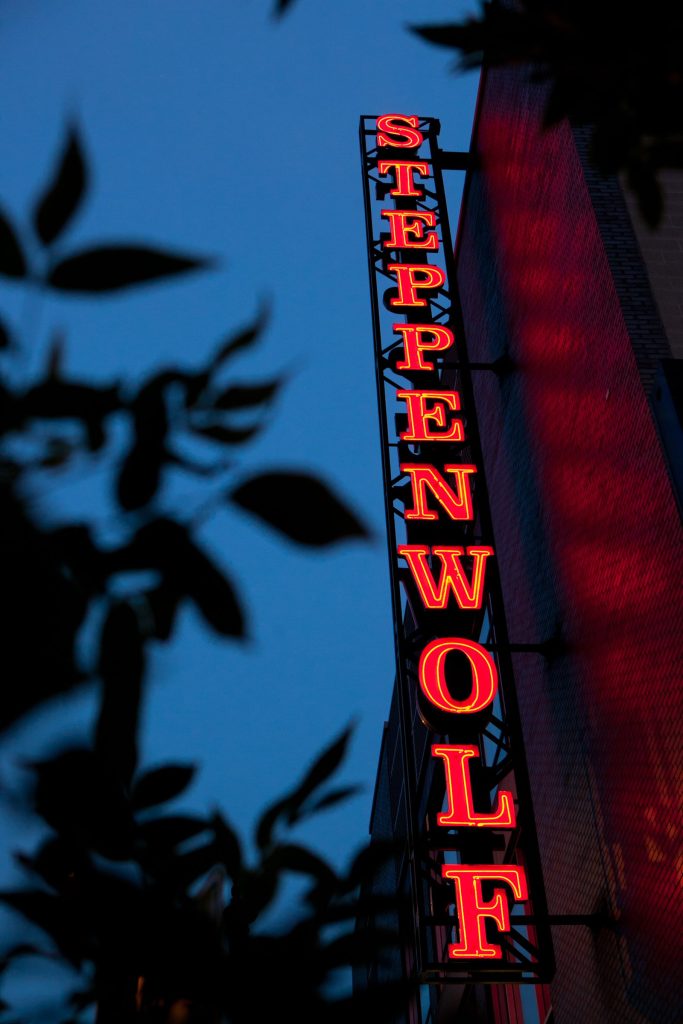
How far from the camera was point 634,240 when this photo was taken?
1129cm

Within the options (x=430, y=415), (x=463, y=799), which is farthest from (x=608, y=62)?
(x=430, y=415)

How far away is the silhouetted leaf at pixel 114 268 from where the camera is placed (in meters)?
1.41

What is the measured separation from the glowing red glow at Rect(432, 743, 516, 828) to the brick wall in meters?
1.10

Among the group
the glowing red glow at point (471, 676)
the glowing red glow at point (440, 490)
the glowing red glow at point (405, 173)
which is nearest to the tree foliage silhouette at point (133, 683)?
the glowing red glow at point (471, 676)

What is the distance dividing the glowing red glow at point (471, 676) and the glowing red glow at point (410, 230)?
24.9 ft

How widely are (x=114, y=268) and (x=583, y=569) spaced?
1063cm

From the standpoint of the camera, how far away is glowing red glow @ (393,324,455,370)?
1484cm

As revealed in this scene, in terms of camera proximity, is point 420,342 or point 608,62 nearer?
point 608,62

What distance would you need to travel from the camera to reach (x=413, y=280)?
15.8 meters

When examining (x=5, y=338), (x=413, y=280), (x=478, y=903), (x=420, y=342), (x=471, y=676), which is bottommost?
(x=5, y=338)

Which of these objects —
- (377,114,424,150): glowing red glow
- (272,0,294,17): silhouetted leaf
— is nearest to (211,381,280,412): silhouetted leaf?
(272,0,294,17): silhouetted leaf

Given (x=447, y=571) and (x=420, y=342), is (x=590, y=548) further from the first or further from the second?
(x=420, y=342)

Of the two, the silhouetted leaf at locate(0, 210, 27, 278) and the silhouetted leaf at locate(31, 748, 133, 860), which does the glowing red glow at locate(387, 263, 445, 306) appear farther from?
the silhouetted leaf at locate(31, 748, 133, 860)

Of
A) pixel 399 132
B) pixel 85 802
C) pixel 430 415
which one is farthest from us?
pixel 399 132
